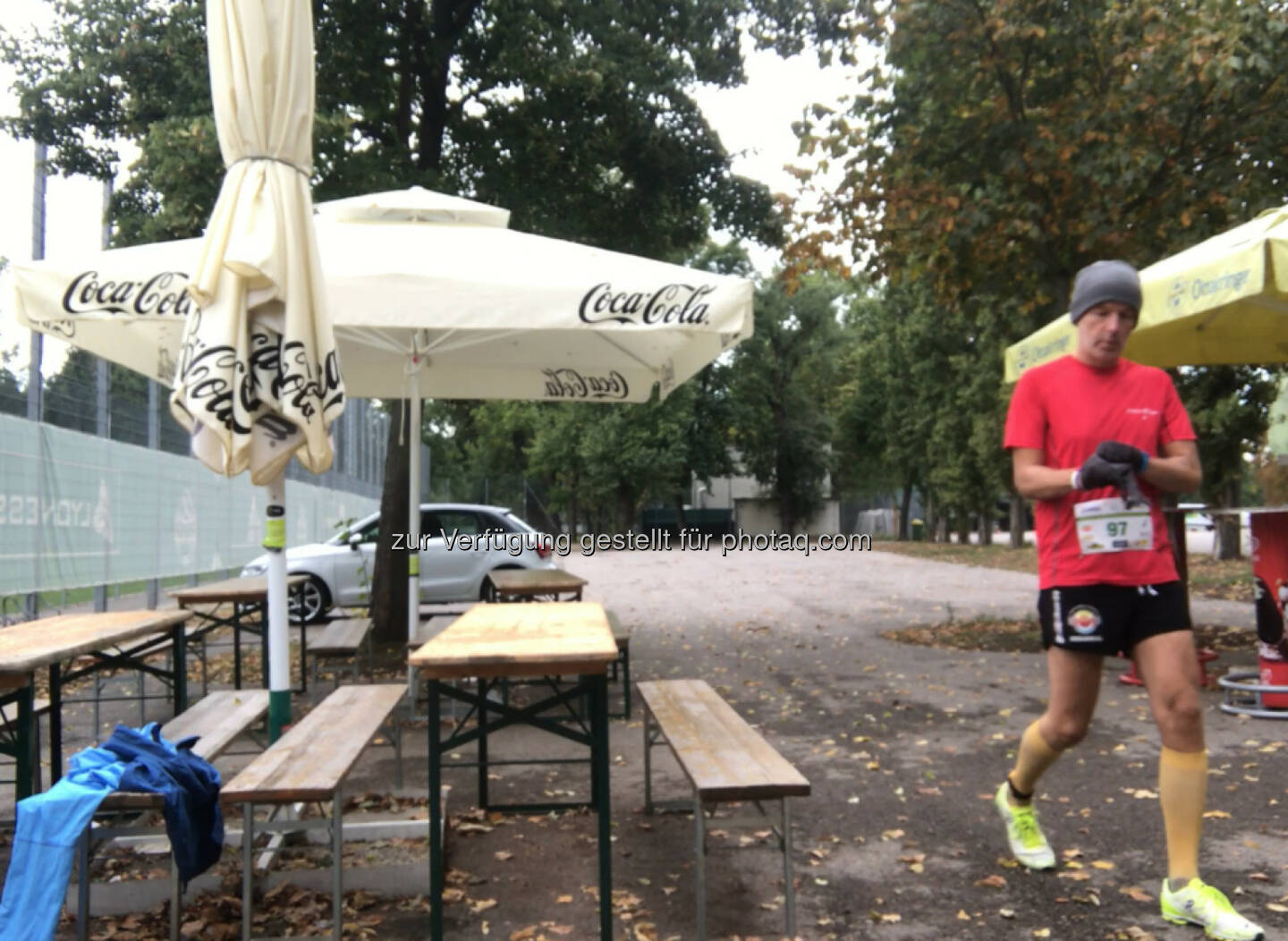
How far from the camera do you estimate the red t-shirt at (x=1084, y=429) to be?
11.6 feet

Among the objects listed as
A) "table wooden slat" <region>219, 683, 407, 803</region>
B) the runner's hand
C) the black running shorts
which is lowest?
"table wooden slat" <region>219, 683, 407, 803</region>

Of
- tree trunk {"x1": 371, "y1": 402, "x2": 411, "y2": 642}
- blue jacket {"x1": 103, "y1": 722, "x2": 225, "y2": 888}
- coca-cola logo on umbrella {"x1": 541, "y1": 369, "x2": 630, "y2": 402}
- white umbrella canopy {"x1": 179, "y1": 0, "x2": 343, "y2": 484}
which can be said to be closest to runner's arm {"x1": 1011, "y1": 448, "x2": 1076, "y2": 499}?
white umbrella canopy {"x1": 179, "y1": 0, "x2": 343, "y2": 484}

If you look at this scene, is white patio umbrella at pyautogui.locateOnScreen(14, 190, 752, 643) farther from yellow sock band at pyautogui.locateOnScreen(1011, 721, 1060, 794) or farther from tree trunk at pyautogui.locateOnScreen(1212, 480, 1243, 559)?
tree trunk at pyautogui.locateOnScreen(1212, 480, 1243, 559)

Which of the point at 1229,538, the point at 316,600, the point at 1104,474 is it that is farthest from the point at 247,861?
the point at 1229,538

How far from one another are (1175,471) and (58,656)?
151 inches

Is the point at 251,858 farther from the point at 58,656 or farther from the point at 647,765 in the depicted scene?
the point at 647,765

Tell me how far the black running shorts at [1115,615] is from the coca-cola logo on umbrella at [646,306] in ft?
8.83

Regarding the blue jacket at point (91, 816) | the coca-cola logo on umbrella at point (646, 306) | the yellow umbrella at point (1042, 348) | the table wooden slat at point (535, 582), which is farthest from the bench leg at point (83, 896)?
the yellow umbrella at point (1042, 348)

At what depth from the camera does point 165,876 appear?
387cm

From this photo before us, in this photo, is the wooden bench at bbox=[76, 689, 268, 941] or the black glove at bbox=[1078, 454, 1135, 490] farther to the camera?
the black glove at bbox=[1078, 454, 1135, 490]

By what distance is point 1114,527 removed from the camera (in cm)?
350

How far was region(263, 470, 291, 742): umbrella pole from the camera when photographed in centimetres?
420

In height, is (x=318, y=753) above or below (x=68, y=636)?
below

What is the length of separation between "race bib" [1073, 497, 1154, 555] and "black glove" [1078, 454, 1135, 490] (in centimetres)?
11
